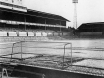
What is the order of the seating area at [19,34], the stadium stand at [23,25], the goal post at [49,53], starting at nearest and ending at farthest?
the goal post at [49,53], the seating area at [19,34], the stadium stand at [23,25]

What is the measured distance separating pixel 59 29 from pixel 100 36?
12006 mm

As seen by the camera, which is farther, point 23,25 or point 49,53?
point 23,25

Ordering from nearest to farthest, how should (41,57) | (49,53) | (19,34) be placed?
(41,57), (49,53), (19,34)

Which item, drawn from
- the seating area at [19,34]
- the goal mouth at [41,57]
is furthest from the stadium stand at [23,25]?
the goal mouth at [41,57]

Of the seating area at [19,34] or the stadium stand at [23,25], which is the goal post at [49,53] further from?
the stadium stand at [23,25]

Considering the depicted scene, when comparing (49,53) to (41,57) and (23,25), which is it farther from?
(23,25)

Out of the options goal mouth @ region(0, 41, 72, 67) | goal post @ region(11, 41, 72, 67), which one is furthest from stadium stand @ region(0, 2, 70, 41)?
goal mouth @ region(0, 41, 72, 67)

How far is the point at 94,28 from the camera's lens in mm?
47438

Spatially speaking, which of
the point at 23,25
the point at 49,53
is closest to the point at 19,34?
the point at 23,25

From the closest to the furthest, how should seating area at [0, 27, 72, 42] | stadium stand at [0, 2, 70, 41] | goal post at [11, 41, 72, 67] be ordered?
1. goal post at [11, 41, 72, 67]
2. seating area at [0, 27, 72, 42]
3. stadium stand at [0, 2, 70, 41]

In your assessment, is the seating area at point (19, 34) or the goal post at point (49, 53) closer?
the goal post at point (49, 53)

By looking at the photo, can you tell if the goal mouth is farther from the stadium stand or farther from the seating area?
the stadium stand

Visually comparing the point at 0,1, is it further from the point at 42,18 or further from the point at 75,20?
the point at 75,20

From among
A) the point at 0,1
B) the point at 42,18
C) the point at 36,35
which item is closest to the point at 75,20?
the point at 42,18
